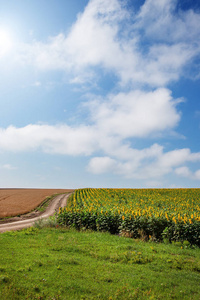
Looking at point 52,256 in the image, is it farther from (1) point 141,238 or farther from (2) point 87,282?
(1) point 141,238

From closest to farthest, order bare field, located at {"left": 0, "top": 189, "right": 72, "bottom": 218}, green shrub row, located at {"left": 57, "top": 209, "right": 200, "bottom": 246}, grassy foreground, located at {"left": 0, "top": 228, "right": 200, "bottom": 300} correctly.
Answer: grassy foreground, located at {"left": 0, "top": 228, "right": 200, "bottom": 300} < green shrub row, located at {"left": 57, "top": 209, "right": 200, "bottom": 246} < bare field, located at {"left": 0, "top": 189, "right": 72, "bottom": 218}

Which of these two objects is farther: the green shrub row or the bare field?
the bare field

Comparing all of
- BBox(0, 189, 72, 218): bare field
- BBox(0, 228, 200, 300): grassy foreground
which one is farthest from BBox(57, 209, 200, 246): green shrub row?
BBox(0, 189, 72, 218): bare field

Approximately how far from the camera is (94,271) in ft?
30.6

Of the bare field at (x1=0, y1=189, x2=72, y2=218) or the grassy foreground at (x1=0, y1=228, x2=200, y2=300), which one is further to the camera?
the bare field at (x1=0, y1=189, x2=72, y2=218)

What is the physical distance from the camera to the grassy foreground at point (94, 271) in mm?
7638

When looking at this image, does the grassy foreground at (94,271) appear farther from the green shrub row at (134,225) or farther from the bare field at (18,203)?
the bare field at (18,203)

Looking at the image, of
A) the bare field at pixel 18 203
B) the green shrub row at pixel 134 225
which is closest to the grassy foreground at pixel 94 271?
the green shrub row at pixel 134 225

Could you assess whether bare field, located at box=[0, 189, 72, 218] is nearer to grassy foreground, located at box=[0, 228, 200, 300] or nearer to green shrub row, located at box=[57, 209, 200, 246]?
green shrub row, located at box=[57, 209, 200, 246]

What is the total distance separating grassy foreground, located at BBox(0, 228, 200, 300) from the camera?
7638mm

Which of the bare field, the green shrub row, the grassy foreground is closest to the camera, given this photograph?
the grassy foreground

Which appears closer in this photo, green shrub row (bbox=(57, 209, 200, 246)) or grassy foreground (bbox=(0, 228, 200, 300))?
grassy foreground (bbox=(0, 228, 200, 300))

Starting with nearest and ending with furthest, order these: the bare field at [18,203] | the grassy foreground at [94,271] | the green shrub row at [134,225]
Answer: the grassy foreground at [94,271] → the green shrub row at [134,225] → the bare field at [18,203]

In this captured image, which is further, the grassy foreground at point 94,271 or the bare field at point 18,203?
the bare field at point 18,203
